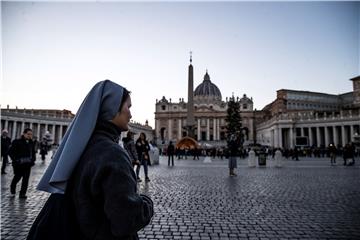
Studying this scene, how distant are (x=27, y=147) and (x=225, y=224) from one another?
212 inches

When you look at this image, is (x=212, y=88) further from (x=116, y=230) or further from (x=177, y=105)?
(x=116, y=230)

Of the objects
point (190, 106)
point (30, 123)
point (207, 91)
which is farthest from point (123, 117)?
point (207, 91)

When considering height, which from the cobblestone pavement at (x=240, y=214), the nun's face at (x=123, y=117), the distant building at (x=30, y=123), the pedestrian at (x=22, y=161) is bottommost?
the cobblestone pavement at (x=240, y=214)

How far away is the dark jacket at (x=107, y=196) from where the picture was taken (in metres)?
1.45

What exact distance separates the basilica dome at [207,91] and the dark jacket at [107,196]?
109395 millimetres

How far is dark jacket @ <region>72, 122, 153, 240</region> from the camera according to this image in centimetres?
145

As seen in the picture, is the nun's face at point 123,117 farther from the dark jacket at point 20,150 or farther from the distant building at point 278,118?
the distant building at point 278,118

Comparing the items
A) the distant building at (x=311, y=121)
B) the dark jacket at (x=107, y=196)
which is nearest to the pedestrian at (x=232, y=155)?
the dark jacket at (x=107, y=196)

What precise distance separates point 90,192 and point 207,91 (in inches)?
4421

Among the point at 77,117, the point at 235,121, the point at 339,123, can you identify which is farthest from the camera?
the point at 339,123

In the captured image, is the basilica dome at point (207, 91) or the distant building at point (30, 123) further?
the basilica dome at point (207, 91)

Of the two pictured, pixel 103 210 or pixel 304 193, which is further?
pixel 304 193

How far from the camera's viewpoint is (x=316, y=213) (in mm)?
5320

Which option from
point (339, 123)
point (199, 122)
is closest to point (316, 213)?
point (339, 123)
